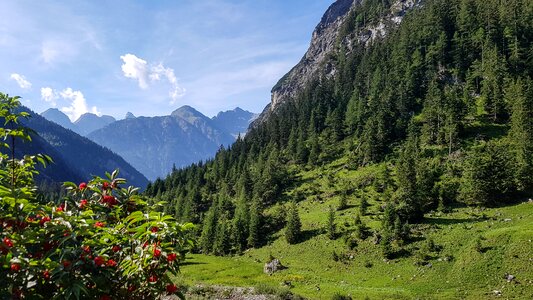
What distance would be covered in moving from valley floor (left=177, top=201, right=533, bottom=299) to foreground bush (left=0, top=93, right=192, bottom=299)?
37.8m

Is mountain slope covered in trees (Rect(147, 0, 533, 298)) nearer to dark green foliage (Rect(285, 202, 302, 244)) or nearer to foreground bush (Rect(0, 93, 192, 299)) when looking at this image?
dark green foliage (Rect(285, 202, 302, 244))

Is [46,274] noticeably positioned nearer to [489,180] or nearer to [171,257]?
[171,257]

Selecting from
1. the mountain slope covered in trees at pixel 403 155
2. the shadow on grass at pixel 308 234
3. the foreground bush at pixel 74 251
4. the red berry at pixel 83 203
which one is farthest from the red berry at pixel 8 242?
the shadow on grass at pixel 308 234

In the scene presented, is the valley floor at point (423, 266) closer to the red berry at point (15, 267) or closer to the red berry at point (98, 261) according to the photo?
the red berry at point (98, 261)

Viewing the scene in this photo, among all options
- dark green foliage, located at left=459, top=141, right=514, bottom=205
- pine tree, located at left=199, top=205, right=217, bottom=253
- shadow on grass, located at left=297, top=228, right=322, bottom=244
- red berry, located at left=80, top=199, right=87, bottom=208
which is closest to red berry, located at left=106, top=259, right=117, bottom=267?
red berry, located at left=80, top=199, right=87, bottom=208

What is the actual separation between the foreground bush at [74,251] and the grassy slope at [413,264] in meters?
41.9

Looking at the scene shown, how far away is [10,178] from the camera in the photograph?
8.90 m

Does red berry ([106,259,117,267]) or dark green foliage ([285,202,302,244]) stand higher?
red berry ([106,259,117,267])

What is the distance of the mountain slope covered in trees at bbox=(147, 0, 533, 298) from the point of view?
70.2 metres

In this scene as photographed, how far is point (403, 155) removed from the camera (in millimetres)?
99688

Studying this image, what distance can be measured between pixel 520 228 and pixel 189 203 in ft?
323

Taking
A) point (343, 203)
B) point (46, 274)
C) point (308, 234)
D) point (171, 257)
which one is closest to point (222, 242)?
point (308, 234)

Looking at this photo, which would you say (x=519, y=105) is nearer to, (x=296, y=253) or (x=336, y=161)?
(x=336, y=161)

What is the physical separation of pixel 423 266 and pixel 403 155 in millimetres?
48576
